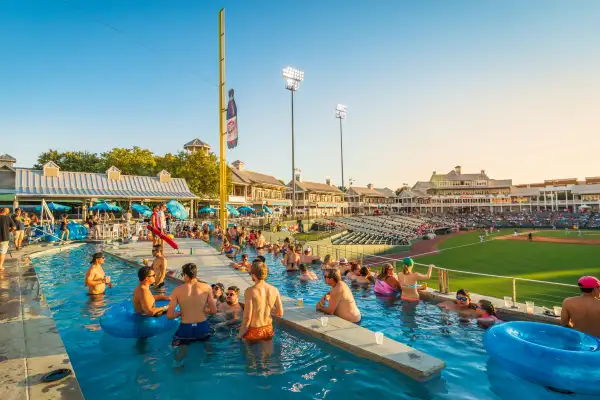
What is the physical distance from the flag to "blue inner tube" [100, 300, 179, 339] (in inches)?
490

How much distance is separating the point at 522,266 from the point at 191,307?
25277mm

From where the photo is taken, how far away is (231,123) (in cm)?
1742

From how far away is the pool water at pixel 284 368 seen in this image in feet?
13.7

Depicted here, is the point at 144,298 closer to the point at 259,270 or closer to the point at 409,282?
the point at 259,270

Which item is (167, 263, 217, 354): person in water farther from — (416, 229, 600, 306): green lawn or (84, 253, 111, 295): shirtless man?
(416, 229, 600, 306): green lawn

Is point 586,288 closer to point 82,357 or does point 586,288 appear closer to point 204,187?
point 82,357

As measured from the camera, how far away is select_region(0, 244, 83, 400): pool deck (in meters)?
3.40

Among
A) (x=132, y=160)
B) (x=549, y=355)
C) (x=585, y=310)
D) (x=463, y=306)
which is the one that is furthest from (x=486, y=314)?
(x=132, y=160)

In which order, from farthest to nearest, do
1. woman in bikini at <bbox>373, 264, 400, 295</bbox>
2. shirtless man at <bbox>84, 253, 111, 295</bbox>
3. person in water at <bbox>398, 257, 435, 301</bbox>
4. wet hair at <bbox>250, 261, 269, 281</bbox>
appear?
1. woman in bikini at <bbox>373, 264, 400, 295</bbox>
2. shirtless man at <bbox>84, 253, 111, 295</bbox>
3. person in water at <bbox>398, 257, 435, 301</bbox>
4. wet hair at <bbox>250, 261, 269, 281</bbox>

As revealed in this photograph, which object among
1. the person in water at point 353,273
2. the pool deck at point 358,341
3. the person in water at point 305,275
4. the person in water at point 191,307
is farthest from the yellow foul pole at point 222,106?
the person in water at point 191,307

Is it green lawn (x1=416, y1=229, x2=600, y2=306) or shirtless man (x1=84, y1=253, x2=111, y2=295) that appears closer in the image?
shirtless man (x1=84, y1=253, x2=111, y2=295)

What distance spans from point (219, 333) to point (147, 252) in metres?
11.1

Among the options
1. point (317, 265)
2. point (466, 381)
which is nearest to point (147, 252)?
point (317, 265)

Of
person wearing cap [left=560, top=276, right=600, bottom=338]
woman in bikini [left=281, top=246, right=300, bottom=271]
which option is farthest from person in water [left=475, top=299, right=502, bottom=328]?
woman in bikini [left=281, top=246, right=300, bottom=271]
